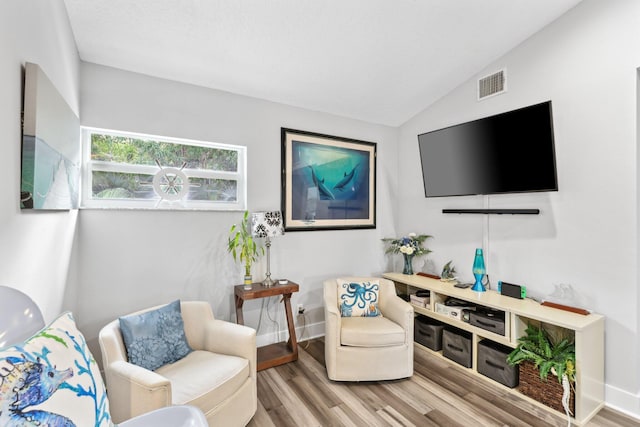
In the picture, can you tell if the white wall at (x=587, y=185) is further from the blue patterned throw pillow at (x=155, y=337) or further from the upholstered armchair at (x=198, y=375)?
the blue patterned throw pillow at (x=155, y=337)

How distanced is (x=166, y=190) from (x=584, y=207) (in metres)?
3.29

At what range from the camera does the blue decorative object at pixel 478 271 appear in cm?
275

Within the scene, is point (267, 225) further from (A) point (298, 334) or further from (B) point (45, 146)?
(B) point (45, 146)

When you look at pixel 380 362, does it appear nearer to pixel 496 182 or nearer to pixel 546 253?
pixel 546 253

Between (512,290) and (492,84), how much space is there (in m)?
1.88

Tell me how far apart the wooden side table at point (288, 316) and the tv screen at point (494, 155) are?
5.90ft

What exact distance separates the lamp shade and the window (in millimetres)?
286

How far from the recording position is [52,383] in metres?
0.77

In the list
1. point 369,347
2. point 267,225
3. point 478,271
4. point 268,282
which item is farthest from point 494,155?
point 268,282

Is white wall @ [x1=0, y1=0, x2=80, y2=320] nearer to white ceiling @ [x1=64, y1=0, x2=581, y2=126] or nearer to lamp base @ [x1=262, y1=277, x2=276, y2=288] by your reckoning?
white ceiling @ [x1=64, y1=0, x2=581, y2=126]

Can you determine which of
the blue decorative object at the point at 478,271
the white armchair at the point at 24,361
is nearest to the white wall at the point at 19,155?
the white armchair at the point at 24,361

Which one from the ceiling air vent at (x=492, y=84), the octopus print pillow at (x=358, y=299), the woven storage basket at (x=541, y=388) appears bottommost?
the woven storage basket at (x=541, y=388)

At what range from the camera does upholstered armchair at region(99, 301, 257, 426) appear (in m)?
1.45

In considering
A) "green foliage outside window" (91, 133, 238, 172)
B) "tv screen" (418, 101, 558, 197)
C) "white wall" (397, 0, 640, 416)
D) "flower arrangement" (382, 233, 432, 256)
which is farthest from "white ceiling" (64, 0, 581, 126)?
"flower arrangement" (382, 233, 432, 256)
